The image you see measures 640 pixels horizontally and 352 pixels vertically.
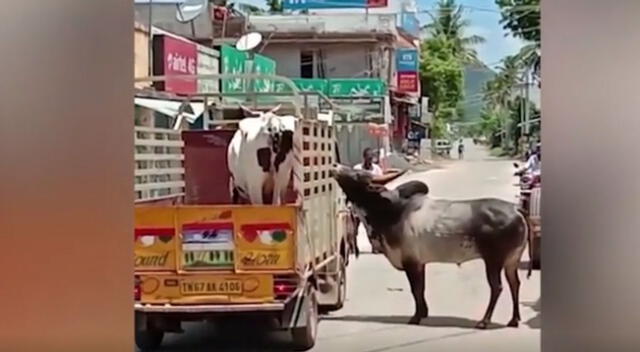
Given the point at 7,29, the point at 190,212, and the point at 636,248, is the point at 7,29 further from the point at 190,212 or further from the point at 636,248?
the point at 636,248

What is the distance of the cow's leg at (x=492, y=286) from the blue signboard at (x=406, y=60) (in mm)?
692

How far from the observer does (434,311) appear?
3232 millimetres

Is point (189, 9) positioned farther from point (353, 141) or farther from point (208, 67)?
point (353, 141)

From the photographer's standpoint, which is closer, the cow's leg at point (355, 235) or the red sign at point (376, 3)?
the red sign at point (376, 3)

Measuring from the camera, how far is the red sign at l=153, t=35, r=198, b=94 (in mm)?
3184

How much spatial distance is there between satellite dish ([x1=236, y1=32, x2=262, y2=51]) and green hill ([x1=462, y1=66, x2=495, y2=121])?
0.69 meters

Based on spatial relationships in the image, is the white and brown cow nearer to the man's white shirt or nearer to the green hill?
the man's white shirt

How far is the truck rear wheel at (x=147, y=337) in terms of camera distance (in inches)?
127

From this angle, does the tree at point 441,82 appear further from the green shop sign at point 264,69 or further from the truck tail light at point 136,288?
the truck tail light at point 136,288

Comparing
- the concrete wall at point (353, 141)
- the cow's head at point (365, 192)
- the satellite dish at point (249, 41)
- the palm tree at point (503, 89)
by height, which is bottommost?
the cow's head at point (365, 192)

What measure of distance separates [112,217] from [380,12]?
1.09 metres

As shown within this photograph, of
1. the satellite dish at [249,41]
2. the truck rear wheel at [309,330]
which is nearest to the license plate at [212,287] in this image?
the truck rear wheel at [309,330]

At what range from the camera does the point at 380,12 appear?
126 inches

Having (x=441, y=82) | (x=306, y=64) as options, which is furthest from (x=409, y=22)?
(x=306, y=64)
